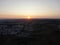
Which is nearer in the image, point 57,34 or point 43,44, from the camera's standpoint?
point 43,44

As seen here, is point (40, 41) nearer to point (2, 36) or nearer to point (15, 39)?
point (15, 39)

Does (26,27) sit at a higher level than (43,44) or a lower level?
higher

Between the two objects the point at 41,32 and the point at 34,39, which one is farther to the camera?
the point at 41,32

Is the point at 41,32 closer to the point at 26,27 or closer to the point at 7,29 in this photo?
the point at 26,27

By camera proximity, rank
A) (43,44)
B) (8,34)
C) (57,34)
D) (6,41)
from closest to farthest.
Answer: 1. (43,44)
2. (6,41)
3. (57,34)
4. (8,34)

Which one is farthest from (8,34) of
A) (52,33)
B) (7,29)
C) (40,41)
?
(52,33)

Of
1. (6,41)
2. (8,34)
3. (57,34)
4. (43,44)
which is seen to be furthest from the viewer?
(8,34)

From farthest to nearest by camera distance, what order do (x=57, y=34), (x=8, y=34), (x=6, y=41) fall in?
(x=8, y=34) → (x=57, y=34) → (x=6, y=41)

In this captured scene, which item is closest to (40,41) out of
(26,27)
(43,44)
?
(43,44)

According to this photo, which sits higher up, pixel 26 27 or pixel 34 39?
pixel 26 27
